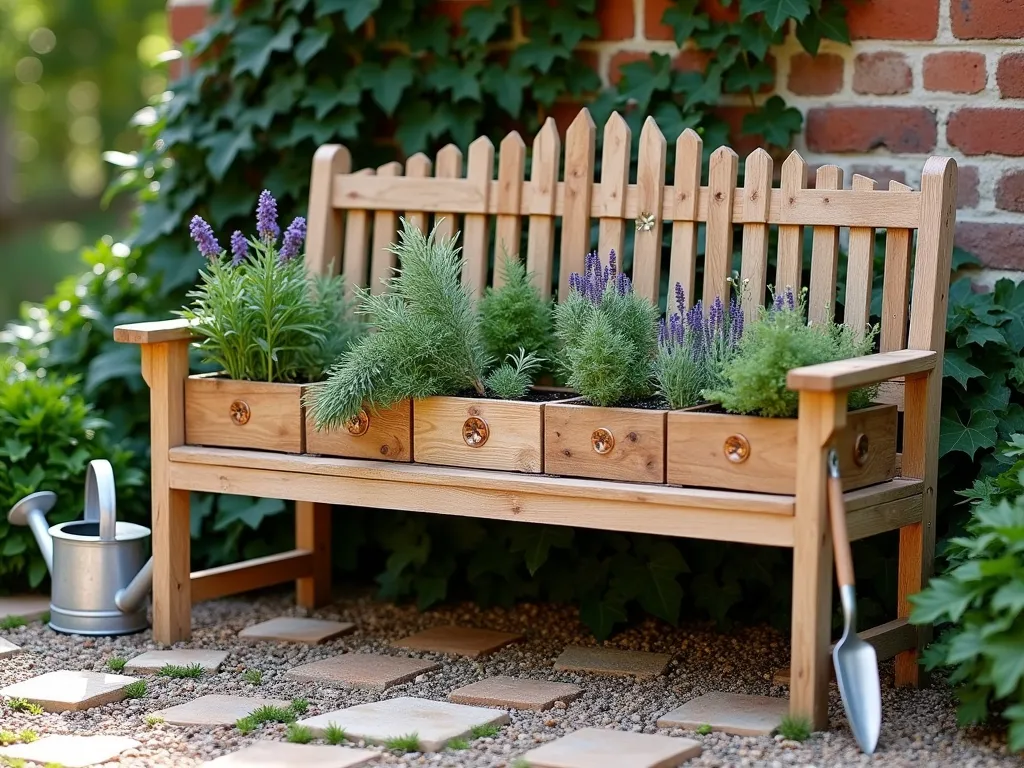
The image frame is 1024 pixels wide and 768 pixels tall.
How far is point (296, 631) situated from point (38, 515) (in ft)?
2.78

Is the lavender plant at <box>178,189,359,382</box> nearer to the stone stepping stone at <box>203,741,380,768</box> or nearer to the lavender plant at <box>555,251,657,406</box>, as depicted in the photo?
the lavender plant at <box>555,251,657,406</box>

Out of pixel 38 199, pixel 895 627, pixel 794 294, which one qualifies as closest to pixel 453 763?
pixel 895 627

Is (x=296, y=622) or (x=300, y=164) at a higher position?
(x=300, y=164)

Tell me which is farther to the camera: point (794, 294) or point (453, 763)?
point (794, 294)

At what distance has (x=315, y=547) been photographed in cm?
432

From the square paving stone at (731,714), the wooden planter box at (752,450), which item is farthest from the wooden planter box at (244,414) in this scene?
the square paving stone at (731,714)

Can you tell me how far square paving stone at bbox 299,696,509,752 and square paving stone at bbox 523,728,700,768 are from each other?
203mm

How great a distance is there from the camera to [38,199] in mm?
16062

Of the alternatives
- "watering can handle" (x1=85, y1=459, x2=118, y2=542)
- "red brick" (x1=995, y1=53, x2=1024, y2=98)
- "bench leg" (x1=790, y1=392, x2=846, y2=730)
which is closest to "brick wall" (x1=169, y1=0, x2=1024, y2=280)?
"red brick" (x1=995, y1=53, x2=1024, y2=98)

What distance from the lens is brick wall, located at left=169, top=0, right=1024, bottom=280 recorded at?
147 inches

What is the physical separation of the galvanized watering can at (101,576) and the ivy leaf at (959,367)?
2157 mm

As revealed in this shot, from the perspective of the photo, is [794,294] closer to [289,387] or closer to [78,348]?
[289,387]

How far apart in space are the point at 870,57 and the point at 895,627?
5.28 ft

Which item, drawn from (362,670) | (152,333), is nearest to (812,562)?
(362,670)
